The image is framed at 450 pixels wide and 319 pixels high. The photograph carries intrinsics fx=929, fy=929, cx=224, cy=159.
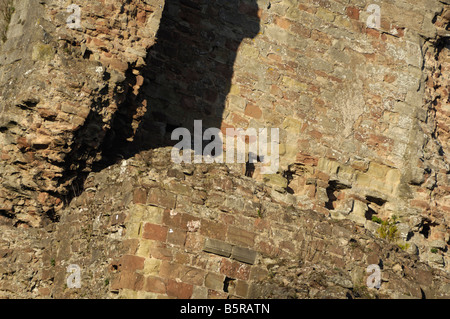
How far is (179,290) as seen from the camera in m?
→ 8.56

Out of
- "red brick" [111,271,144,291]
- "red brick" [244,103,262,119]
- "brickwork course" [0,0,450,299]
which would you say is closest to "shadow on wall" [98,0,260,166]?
"brickwork course" [0,0,450,299]

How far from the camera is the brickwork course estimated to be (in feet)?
29.0

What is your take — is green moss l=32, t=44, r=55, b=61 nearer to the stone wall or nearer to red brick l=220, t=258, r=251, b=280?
the stone wall

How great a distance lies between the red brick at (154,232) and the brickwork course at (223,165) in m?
0.01

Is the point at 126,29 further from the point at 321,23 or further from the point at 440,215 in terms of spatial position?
the point at 440,215

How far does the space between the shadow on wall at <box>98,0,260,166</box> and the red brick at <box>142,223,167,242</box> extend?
2473mm

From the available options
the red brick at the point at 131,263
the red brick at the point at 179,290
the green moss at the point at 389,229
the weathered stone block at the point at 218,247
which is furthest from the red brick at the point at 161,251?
the green moss at the point at 389,229

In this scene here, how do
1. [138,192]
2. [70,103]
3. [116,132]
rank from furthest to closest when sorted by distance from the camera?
1. [116,132]
2. [70,103]
3. [138,192]

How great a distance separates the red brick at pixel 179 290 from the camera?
28.0 ft

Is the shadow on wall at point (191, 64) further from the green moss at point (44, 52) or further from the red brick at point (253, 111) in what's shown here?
the green moss at point (44, 52)

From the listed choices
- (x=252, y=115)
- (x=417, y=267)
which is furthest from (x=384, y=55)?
(x=417, y=267)

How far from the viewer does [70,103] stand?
944 centimetres

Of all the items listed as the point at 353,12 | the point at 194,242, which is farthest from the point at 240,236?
the point at 353,12

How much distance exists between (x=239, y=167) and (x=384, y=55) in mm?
2831
